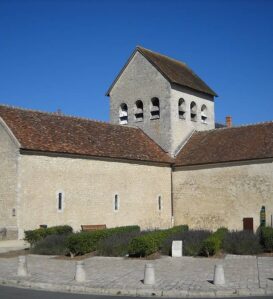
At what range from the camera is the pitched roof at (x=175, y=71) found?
34156mm

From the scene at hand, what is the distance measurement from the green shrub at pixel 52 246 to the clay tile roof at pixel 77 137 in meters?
5.87

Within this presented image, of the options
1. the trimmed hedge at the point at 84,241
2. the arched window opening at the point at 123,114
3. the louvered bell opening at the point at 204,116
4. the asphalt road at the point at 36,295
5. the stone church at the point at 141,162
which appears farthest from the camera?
the louvered bell opening at the point at 204,116

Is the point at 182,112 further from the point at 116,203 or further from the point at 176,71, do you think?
the point at 116,203

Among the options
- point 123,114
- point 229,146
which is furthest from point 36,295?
point 123,114

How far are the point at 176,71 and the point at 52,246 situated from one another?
2063 cm

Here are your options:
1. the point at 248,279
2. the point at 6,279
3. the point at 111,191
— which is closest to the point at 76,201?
the point at 111,191

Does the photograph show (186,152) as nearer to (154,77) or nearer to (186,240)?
(154,77)

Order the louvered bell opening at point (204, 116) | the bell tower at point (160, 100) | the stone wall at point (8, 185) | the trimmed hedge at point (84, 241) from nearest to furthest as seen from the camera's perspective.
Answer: the trimmed hedge at point (84, 241) → the stone wall at point (8, 185) → the bell tower at point (160, 100) → the louvered bell opening at point (204, 116)

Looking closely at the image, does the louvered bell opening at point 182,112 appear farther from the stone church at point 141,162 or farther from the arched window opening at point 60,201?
the arched window opening at point 60,201

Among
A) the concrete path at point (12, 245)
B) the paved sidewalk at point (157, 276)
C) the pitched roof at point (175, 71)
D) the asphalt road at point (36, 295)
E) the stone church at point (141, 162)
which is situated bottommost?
the asphalt road at point (36, 295)

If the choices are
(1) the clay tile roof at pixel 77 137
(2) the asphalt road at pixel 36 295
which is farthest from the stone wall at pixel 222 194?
(2) the asphalt road at pixel 36 295

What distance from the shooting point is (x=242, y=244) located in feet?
60.0

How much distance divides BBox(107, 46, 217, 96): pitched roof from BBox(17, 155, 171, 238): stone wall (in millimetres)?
7009

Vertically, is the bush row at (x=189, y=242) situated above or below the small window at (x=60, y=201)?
below
